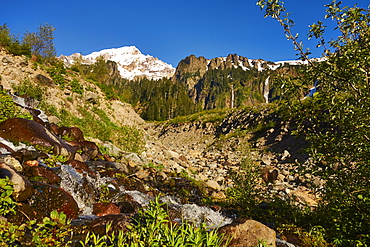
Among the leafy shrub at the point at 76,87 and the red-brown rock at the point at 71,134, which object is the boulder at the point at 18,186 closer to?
the red-brown rock at the point at 71,134

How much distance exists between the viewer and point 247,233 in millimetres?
4715

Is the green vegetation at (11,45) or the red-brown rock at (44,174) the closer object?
the red-brown rock at (44,174)

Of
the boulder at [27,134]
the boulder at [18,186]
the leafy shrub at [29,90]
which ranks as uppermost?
the leafy shrub at [29,90]

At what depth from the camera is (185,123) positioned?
48031mm

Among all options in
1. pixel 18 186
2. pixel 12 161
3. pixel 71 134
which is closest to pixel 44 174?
pixel 12 161

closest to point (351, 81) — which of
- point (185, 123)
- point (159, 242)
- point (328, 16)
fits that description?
point (328, 16)

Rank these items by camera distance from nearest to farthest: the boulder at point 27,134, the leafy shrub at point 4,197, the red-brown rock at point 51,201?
the leafy shrub at point 4,197, the red-brown rock at point 51,201, the boulder at point 27,134

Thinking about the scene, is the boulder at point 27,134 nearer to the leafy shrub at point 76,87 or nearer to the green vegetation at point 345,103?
the green vegetation at point 345,103

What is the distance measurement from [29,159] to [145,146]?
39.4 feet

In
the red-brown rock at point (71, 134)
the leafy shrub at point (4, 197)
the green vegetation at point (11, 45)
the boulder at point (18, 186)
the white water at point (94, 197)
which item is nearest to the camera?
the leafy shrub at point (4, 197)

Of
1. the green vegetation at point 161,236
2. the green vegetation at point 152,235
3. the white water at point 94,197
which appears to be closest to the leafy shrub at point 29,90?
the white water at point 94,197

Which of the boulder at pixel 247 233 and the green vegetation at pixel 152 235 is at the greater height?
the green vegetation at pixel 152 235

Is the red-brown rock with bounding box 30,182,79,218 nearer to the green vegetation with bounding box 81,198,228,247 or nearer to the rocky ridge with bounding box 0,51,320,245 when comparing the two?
the rocky ridge with bounding box 0,51,320,245

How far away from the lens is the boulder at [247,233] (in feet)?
14.8
